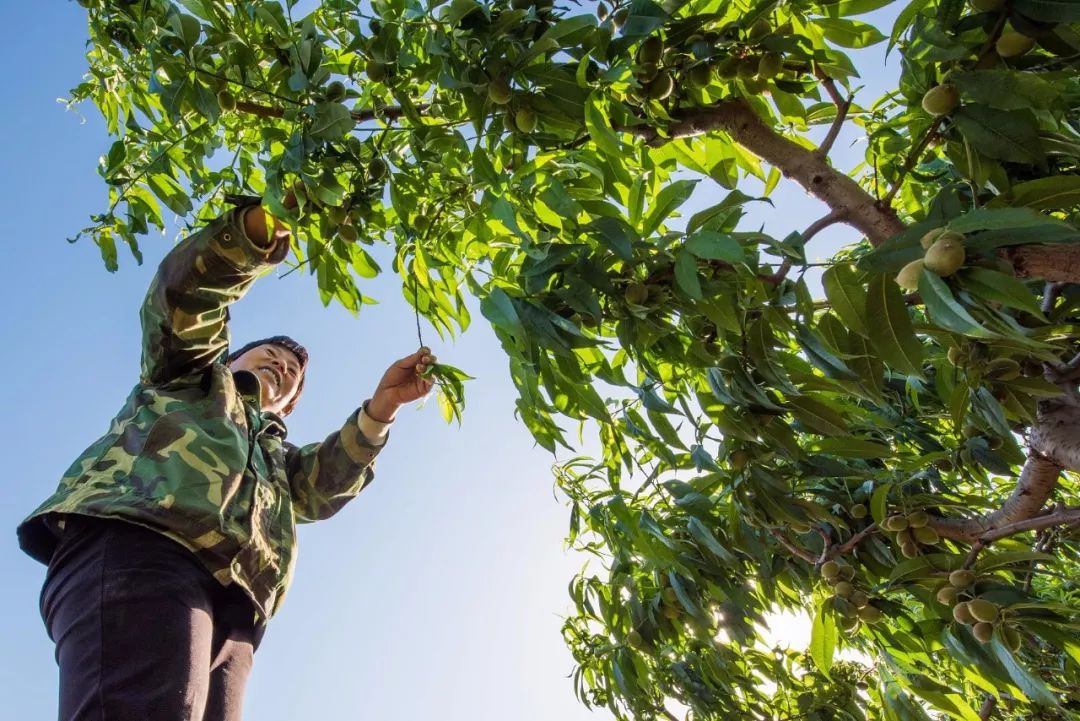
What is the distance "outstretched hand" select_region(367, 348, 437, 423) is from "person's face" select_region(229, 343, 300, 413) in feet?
1.34

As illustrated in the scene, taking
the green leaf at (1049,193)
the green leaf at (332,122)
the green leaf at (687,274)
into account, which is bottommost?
the green leaf at (1049,193)

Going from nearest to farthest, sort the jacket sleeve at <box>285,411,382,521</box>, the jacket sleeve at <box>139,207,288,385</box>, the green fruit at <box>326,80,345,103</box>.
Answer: the green fruit at <box>326,80,345,103</box>, the jacket sleeve at <box>139,207,288,385</box>, the jacket sleeve at <box>285,411,382,521</box>

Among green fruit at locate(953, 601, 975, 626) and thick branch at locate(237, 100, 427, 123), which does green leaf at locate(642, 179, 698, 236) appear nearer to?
thick branch at locate(237, 100, 427, 123)

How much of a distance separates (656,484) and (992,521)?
19.3 inches

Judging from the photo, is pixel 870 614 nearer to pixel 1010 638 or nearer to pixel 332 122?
pixel 1010 638

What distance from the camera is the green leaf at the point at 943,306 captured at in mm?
628

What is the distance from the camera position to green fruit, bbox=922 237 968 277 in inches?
26.3

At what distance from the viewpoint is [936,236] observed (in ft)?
2.27

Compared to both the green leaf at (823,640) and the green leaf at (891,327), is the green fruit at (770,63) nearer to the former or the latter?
the green leaf at (891,327)

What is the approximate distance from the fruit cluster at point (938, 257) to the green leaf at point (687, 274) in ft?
0.63

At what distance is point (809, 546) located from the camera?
134 cm

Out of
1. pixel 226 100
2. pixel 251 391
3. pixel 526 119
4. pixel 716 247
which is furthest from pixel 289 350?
pixel 716 247

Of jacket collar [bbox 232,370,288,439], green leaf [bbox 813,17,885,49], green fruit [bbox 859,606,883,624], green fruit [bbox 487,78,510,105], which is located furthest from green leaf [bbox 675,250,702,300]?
jacket collar [bbox 232,370,288,439]

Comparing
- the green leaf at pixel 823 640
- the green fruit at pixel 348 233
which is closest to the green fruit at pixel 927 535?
the green leaf at pixel 823 640
